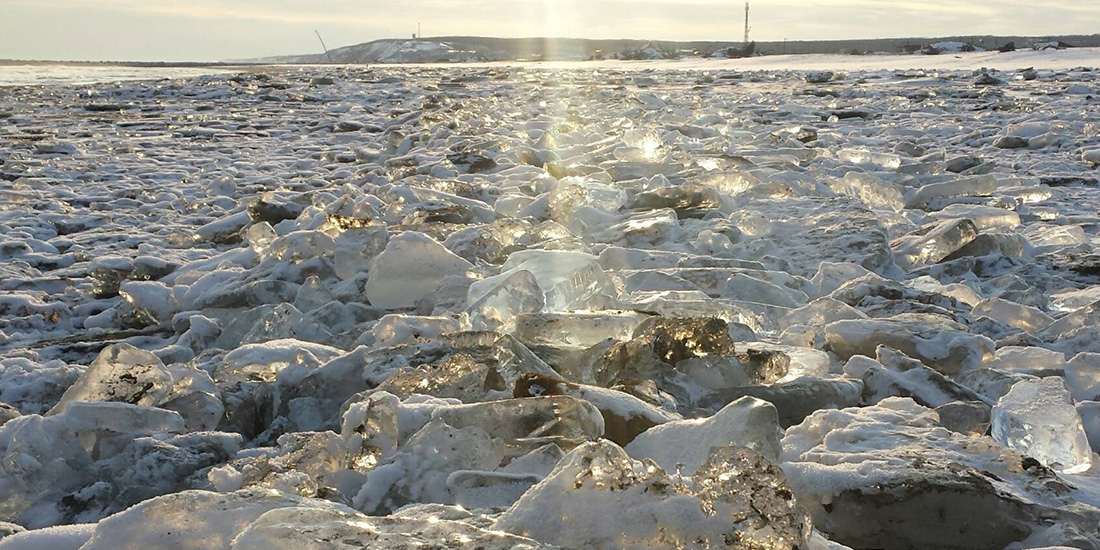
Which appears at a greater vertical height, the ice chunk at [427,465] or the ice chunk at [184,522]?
the ice chunk at [184,522]

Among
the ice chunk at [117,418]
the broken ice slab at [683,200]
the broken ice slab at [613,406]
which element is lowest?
the ice chunk at [117,418]

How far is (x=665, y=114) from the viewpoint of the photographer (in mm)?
7887

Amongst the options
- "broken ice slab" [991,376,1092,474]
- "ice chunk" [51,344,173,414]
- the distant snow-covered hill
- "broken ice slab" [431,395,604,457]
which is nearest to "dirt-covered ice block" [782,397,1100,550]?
"broken ice slab" [991,376,1092,474]

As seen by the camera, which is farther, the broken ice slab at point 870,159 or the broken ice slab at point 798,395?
the broken ice slab at point 870,159

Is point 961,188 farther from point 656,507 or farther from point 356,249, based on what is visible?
point 656,507

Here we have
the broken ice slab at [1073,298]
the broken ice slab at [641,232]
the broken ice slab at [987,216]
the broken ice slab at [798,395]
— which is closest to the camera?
the broken ice slab at [798,395]

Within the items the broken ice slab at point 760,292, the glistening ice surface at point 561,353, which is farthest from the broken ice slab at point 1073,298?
the broken ice slab at point 760,292

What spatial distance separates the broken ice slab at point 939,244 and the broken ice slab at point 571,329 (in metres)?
1.35

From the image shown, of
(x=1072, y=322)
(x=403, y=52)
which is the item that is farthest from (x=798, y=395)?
(x=403, y=52)

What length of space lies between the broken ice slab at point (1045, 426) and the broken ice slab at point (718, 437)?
1.58 feet

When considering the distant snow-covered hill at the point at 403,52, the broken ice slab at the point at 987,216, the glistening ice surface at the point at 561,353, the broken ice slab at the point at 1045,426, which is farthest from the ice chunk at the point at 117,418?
the distant snow-covered hill at the point at 403,52

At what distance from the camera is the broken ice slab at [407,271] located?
242 centimetres

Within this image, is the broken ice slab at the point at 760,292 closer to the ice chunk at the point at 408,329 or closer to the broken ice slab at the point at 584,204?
the ice chunk at the point at 408,329

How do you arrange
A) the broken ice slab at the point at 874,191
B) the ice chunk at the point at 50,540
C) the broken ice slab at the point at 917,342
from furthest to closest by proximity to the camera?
the broken ice slab at the point at 874,191, the broken ice slab at the point at 917,342, the ice chunk at the point at 50,540
